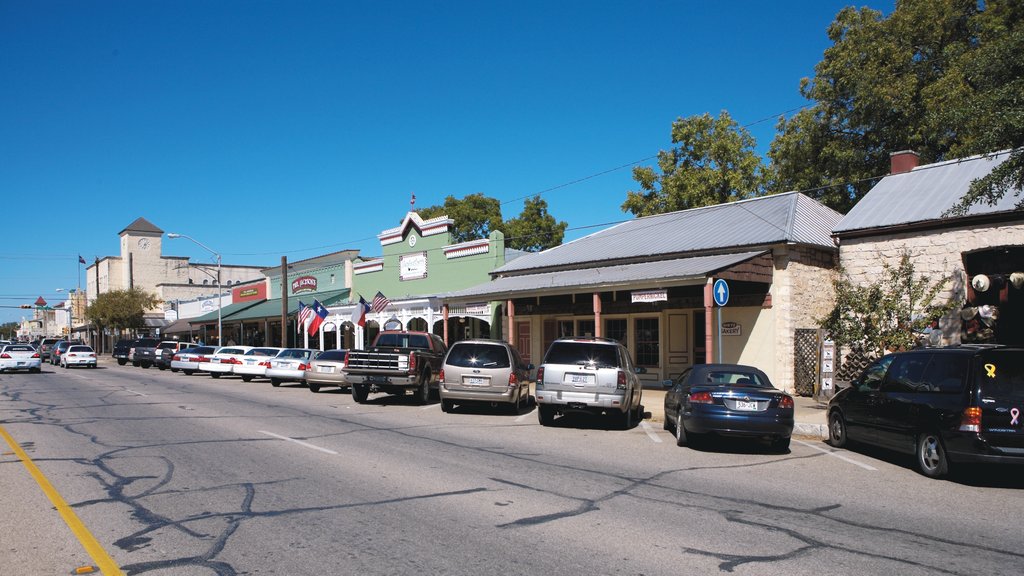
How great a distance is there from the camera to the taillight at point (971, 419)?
30.3 ft

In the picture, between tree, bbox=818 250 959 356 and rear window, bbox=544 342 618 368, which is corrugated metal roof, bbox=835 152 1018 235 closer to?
tree, bbox=818 250 959 356

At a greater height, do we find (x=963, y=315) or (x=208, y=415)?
(x=963, y=315)

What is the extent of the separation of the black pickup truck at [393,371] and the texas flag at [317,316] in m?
15.7

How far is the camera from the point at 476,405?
19.6 m

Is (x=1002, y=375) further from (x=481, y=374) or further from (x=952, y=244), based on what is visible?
(x=952, y=244)

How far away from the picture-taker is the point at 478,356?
17109mm

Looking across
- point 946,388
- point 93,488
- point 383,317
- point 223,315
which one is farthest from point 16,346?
point 946,388

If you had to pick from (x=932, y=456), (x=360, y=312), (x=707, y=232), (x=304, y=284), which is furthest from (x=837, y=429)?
(x=304, y=284)

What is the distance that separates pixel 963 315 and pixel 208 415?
58.4 ft

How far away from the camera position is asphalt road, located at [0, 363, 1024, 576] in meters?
5.93

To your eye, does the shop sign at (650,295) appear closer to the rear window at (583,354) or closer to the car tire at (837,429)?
the rear window at (583,354)

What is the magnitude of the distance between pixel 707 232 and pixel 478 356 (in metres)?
10.8

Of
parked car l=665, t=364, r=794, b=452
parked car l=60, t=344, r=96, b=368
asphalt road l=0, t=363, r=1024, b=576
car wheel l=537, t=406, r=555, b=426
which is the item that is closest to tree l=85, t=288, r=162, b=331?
parked car l=60, t=344, r=96, b=368

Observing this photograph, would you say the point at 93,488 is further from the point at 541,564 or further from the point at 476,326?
the point at 476,326
